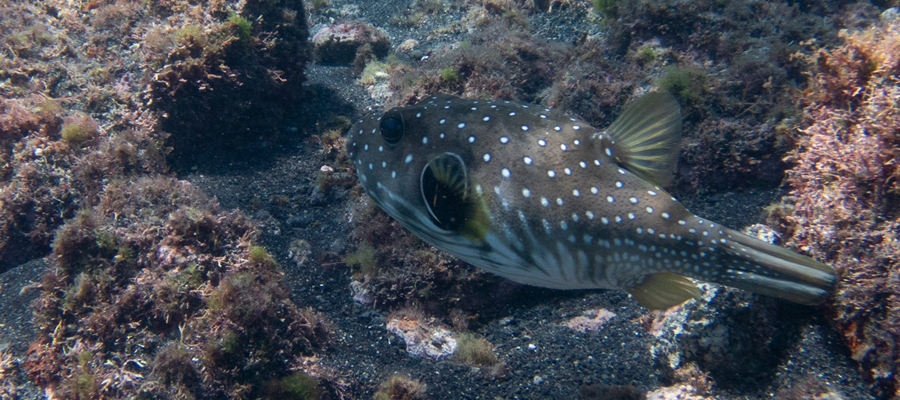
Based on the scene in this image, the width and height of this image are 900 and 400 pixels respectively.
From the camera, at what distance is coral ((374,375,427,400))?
3.46m

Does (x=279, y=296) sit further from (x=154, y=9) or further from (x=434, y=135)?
(x=154, y=9)

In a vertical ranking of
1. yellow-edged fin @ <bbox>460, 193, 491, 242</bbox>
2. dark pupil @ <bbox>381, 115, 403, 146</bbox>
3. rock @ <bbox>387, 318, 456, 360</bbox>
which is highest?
dark pupil @ <bbox>381, 115, 403, 146</bbox>

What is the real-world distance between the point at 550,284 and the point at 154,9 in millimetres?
7872

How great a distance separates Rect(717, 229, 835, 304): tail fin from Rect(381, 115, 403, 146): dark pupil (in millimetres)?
2361

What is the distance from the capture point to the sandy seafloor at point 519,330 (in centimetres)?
300

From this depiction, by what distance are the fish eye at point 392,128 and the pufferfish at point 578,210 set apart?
194mm

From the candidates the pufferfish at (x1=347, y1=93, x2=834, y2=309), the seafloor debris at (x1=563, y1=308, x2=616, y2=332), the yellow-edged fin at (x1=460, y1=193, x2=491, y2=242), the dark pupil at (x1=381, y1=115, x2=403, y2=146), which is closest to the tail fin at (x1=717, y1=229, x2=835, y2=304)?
the pufferfish at (x1=347, y1=93, x2=834, y2=309)

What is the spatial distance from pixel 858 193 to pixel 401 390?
4280 mm

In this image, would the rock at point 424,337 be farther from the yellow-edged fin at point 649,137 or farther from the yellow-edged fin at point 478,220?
the yellow-edged fin at point 649,137

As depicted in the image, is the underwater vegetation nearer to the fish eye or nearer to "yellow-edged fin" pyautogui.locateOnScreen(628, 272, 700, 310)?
the fish eye

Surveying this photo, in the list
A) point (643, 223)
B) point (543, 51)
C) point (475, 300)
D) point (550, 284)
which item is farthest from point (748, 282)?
point (543, 51)

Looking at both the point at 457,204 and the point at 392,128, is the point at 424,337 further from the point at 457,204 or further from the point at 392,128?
the point at 392,128

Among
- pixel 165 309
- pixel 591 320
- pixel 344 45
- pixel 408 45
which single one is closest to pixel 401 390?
pixel 591 320

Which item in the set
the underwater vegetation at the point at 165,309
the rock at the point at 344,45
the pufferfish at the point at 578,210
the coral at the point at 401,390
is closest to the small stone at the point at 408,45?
the rock at the point at 344,45
